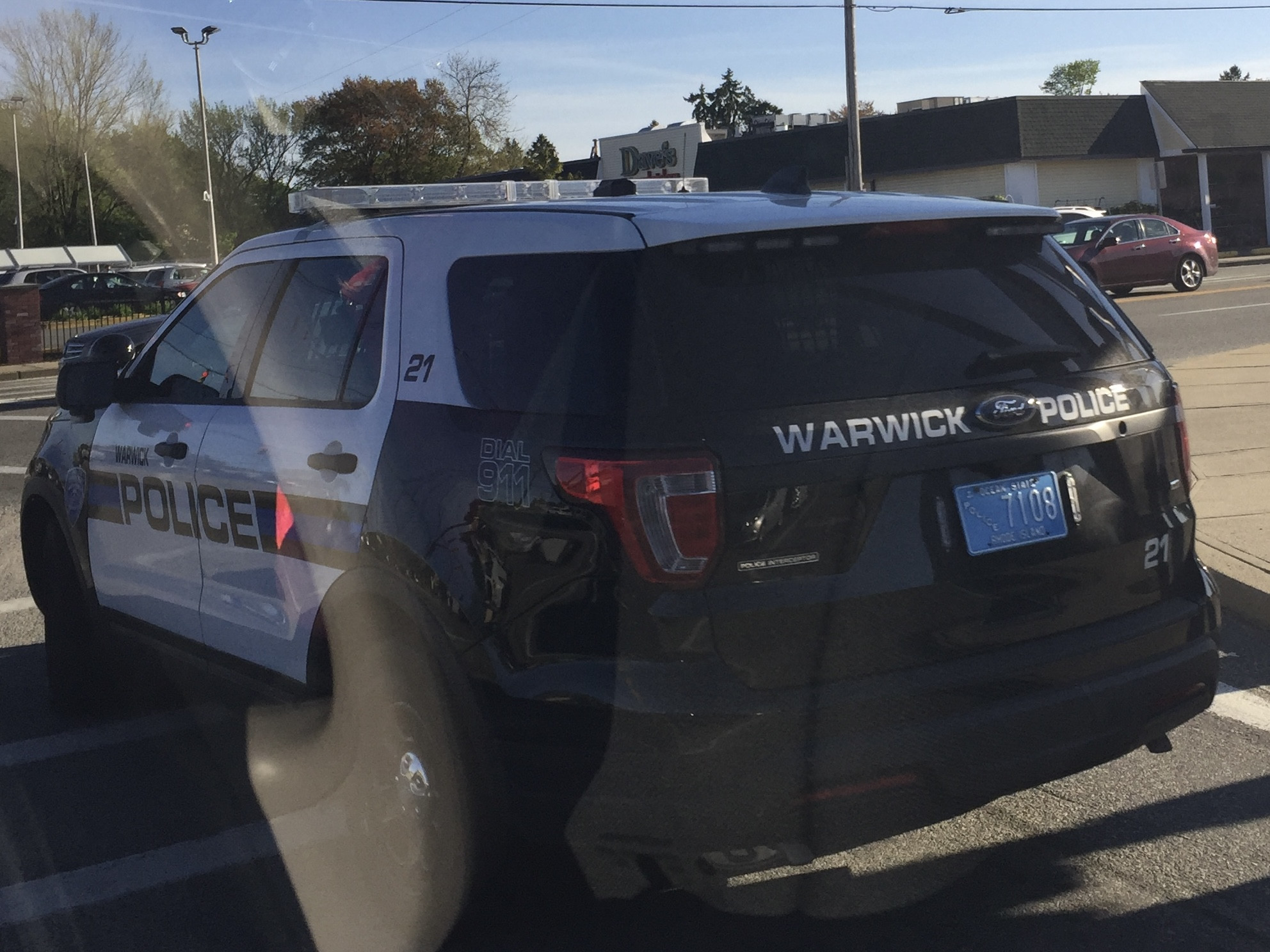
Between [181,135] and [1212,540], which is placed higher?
[181,135]

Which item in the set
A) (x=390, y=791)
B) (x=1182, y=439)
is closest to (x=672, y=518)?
(x=390, y=791)

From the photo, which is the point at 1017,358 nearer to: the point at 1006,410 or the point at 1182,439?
the point at 1006,410

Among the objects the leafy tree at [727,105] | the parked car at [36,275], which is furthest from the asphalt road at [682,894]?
the leafy tree at [727,105]

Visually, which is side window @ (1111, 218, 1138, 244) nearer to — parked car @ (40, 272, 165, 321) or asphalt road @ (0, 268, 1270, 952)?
asphalt road @ (0, 268, 1270, 952)

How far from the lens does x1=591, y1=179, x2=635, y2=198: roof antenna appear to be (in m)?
4.27

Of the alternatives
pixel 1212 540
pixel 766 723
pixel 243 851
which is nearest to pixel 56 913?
pixel 243 851

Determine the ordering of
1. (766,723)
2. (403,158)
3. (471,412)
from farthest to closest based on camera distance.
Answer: (403,158) → (471,412) → (766,723)

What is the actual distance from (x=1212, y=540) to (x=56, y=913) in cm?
562

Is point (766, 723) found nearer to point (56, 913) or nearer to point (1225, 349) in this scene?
point (56, 913)

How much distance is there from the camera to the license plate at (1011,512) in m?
3.21

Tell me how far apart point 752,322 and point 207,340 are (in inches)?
93.9

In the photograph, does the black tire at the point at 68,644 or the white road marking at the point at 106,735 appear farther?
the black tire at the point at 68,644

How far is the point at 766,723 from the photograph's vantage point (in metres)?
2.98

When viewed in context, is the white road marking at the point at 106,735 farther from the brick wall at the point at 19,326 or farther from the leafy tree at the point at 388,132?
the leafy tree at the point at 388,132
